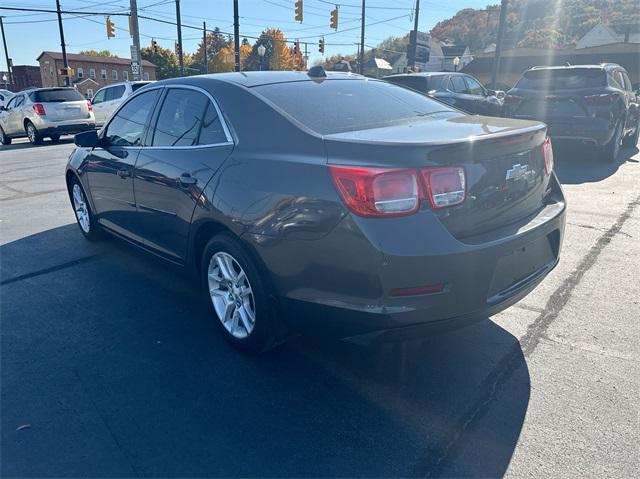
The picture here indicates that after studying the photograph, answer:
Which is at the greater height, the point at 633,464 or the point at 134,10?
the point at 134,10

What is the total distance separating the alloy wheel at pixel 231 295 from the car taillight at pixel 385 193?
0.91 meters

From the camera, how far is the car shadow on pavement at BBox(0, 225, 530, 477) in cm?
220

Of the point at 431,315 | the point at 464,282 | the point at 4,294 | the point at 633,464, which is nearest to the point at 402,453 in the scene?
the point at 431,315

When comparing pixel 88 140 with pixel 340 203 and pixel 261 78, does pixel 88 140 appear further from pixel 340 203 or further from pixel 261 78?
pixel 340 203

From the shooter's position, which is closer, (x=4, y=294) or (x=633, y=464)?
(x=633, y=464)

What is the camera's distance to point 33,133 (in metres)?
15.5

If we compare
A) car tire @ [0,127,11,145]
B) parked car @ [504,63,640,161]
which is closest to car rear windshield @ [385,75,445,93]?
parked car @ [504,63,640,161]

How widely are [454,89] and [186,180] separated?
9.39 m

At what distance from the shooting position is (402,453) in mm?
2213

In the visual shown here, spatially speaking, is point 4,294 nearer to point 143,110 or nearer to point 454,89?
point 143,110

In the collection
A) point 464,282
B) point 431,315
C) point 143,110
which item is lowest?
point 431,315

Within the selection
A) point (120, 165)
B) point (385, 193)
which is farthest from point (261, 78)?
point (385, 193)

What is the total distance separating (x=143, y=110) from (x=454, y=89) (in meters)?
8.80

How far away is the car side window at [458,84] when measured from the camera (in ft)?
37.0
